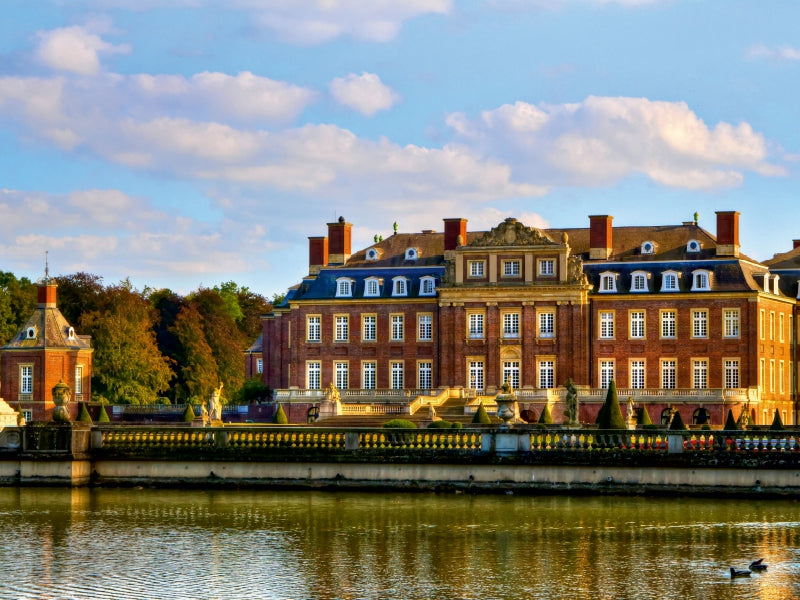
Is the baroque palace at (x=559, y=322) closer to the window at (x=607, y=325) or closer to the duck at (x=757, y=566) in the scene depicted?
the window at (x=607, y=325)

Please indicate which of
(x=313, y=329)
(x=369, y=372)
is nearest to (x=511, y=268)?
(x=369, y=372)

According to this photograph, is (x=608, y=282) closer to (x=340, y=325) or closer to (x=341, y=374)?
(x=340, y=325)

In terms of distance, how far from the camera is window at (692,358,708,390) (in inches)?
2805

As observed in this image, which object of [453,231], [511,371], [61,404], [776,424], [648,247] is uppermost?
[453,231]

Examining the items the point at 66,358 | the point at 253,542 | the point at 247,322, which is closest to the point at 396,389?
the point at 66,358

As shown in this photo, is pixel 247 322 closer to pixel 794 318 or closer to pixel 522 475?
pixel 794 318

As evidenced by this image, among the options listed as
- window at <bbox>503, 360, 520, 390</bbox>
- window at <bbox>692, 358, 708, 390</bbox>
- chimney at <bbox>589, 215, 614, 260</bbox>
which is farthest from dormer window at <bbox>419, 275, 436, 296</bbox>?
window at <bbox>692, 358, 708, 390</bbox>

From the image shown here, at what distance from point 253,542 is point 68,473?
383 inches

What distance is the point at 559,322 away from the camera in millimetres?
72438

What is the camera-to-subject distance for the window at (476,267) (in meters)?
73.2

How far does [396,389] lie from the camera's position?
73.3 meters

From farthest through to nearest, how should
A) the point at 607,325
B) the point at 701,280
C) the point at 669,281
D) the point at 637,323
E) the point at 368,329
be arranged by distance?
the point at 368,329 < the point at 607,325 < the point at 637,323 < the point at 669,281 < the point at 701,280

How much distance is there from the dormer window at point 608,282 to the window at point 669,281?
2320mm

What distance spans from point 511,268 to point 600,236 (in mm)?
4659
